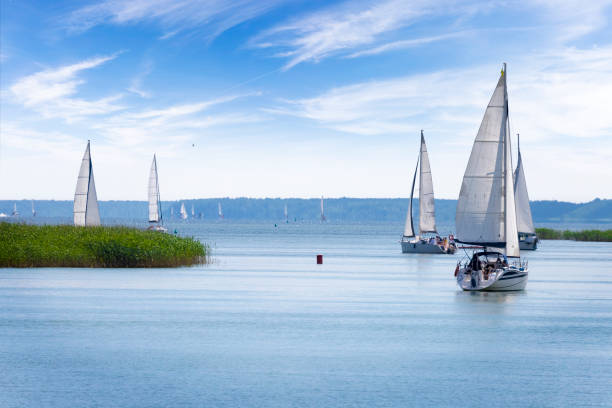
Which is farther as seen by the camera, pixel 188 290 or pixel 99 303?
pixel 188 290

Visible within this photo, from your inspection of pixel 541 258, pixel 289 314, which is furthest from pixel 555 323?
pixel 541 258

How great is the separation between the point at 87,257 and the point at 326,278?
607 inches

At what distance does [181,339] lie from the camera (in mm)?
27484

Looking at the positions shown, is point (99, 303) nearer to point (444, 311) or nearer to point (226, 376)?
point (444, 311)

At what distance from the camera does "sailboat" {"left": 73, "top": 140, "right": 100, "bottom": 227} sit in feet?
262

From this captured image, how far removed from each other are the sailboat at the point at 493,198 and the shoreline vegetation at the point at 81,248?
22696 millimetres

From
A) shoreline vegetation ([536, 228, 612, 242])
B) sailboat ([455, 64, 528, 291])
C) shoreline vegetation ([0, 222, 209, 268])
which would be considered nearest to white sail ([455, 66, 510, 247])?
sailboat ([455, 64, 528, 291])

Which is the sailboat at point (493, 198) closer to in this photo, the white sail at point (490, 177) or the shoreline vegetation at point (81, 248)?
the white sail at point (490, 177)

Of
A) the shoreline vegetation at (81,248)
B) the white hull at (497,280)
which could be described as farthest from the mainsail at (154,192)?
the white hull at (497,280)

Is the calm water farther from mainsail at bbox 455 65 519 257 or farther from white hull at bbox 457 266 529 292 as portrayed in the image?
mainsail at bbox 455 65 519 257

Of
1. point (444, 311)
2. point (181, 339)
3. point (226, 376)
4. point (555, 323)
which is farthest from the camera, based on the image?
point (444, 311)

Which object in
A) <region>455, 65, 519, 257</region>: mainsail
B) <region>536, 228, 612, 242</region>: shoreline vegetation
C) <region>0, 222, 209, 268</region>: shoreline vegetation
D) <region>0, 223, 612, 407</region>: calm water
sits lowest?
<region>0, 223, 612, 407</region>: calm water

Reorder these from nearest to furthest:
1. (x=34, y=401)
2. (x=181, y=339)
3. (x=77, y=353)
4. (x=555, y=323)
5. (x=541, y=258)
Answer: (x=34, y=401) < (x=77, y=353) < (x=181, y=339) < (x=555, y=323) < (x=541, y=258)

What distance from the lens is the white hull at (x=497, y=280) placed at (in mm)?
44825
